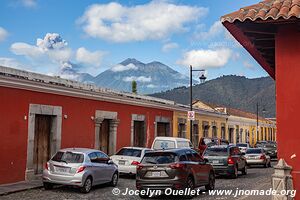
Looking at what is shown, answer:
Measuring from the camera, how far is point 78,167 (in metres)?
14.0

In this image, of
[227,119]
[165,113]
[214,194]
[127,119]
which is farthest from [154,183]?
[227,119]

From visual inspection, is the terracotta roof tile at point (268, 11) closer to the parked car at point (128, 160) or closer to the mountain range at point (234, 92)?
the parked car at point (128, 160)

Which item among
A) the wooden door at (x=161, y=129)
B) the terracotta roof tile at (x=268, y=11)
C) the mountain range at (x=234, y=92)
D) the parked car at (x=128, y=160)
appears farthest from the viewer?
the mountain range at (x=234, y=92)

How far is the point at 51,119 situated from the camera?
1814cm

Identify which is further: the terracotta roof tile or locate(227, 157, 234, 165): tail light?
locate(227, 157, 234, 165): tail light

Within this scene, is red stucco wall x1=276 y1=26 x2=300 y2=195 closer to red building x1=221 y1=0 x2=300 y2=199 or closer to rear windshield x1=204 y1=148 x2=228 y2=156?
red building x1=221 y1=0 x2=300 y2=199

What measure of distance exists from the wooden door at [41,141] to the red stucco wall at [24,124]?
2.45 feet

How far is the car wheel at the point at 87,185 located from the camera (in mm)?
14016

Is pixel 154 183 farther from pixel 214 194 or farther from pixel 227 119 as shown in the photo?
pixel 227 119

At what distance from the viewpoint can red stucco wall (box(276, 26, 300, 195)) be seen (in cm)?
608

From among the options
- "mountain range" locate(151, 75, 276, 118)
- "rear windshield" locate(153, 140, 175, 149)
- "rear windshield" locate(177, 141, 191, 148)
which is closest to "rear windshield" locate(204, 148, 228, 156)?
"rear windshield" locate(177, 141, 191, 148)

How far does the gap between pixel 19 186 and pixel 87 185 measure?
279 cm

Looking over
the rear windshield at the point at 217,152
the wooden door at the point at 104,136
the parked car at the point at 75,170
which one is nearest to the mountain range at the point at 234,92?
the wooden door at the point at 104,136

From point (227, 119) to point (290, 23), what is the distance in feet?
128
